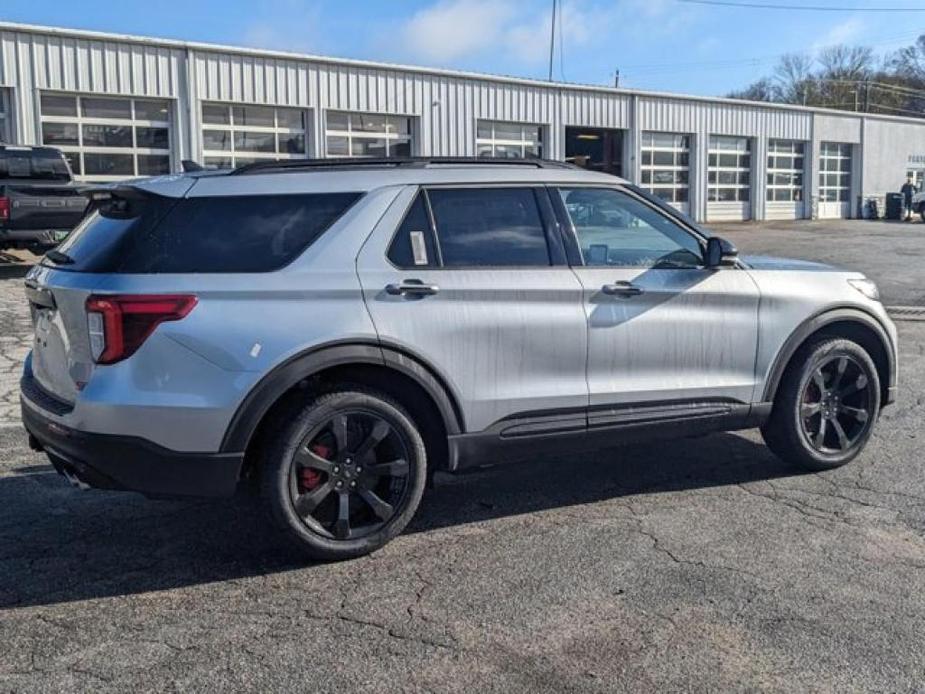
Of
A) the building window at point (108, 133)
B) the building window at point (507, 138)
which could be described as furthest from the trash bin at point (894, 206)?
the building window at point (108, 133)

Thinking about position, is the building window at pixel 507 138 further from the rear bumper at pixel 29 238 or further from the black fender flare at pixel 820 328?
the black fender flare at pixel 820 328

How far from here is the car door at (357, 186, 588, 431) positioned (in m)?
4.46

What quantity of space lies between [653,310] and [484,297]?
3.33 feet

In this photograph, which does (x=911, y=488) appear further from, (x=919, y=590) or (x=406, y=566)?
(x=406, y=566)

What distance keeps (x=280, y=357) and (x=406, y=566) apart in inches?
Answer: 44.8

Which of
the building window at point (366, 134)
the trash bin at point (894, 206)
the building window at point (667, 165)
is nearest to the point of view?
the building window at point (366, 134)

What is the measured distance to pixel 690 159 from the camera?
33062mm

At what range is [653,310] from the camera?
507 centimetres

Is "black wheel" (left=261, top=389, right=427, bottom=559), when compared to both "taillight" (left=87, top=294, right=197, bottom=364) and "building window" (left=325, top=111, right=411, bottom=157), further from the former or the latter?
"building window" (left=325, top=111, right=411, bottom=157)

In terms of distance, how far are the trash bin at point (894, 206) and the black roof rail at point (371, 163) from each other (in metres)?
37.9

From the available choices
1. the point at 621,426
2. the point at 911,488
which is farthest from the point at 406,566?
the point at 911,488

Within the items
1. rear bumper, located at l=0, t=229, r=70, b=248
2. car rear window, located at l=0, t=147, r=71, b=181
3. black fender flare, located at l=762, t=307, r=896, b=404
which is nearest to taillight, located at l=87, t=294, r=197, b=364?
black fender flare, located at l=762, t=307, r=896, b=404

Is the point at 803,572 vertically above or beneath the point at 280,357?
beneath

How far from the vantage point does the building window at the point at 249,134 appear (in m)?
21.3
